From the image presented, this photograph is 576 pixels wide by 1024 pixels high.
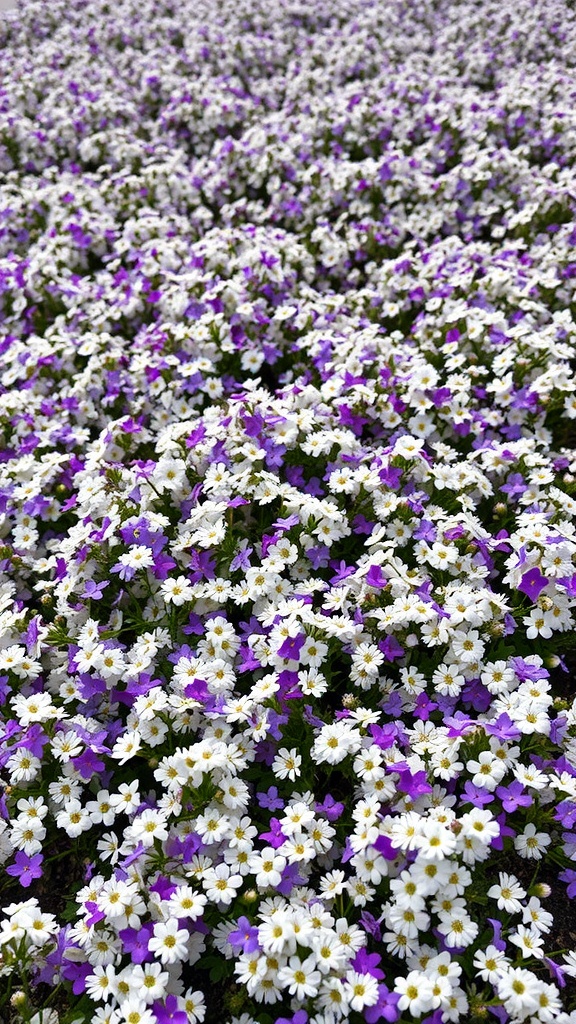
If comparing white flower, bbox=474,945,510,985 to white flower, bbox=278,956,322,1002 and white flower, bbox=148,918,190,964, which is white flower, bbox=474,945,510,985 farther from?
white flower, bbox=148,918,190,964

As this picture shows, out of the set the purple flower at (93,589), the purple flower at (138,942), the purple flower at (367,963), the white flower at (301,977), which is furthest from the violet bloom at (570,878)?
the purple flower at (93,589)

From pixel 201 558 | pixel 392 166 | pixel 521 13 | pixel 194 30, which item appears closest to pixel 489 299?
pixel 392 166

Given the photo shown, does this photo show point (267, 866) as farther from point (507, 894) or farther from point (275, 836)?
point (507, 894)

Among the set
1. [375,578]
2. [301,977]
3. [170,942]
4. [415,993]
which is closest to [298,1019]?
[301,977]

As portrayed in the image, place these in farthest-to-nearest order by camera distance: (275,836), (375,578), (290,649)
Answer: (375,578), (290,649), (275,836)

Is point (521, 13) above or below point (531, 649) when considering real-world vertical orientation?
above

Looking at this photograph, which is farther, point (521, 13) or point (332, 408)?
point (521, 13)

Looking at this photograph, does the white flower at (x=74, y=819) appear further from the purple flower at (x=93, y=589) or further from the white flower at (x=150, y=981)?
the purple flower at (x=93, y=589)

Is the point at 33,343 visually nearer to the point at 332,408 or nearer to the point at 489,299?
the point at 332,408
